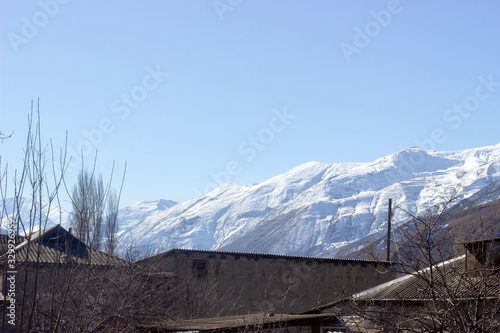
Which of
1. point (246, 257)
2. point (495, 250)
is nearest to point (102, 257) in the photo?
point (246, 257)

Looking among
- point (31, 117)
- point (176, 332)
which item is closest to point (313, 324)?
point (176, 332)

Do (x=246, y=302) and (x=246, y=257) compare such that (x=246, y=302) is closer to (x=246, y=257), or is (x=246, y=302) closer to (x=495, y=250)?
(x=246, y=257)

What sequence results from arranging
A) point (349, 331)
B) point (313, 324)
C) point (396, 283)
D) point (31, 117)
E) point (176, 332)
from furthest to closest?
1. point (396, 283)
2. point (349, 331)
3. point (313, 324)
4. point (176, 332)
5. point (31, 117)

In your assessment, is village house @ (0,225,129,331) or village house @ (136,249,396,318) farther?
village house @ (136,249,396,318)

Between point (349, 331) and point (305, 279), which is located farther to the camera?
point (305, 279)

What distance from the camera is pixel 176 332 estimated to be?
12398 millimetres

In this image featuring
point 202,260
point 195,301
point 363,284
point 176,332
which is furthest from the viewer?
point 363,284

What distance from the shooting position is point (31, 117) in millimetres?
5824

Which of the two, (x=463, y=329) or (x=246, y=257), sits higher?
(x=246, y=257)


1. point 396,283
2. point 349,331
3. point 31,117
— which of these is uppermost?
point 31,117

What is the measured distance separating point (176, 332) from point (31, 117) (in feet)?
25.6

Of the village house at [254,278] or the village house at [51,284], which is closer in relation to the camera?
the village house at [51,284]

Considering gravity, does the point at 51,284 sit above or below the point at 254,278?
below

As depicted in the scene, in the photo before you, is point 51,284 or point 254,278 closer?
point 51,284
